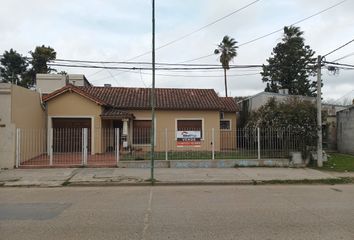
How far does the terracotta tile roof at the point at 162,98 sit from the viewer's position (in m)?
27.9

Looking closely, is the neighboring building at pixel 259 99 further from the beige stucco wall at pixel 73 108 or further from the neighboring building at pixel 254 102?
the beige stucco wall at pixel 73 108

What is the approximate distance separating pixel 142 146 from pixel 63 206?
1434 cm

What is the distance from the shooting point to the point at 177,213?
8.97 m

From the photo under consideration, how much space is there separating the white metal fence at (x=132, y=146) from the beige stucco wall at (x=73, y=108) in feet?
3.42

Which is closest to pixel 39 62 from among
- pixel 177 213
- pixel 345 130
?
pixel 345 130

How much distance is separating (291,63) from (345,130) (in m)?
22.9

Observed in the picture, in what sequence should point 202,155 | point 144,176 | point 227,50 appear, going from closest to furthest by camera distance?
1. point 144,176
2. point 202,155
3. point 227,50

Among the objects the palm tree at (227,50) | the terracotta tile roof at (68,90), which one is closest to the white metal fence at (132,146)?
the terracotta tile roof at (68,90)

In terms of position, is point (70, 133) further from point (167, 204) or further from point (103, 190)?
point (167, 204)

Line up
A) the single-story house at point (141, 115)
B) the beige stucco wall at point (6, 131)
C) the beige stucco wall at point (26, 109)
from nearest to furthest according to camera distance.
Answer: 1. the beige stucco wall at point (6, 131)
2. the beige stucco wall at point (26, 109)
3. the single-story house at point (141, 115)

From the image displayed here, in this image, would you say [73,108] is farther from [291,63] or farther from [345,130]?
[291,63]

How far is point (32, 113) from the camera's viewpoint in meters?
22.1

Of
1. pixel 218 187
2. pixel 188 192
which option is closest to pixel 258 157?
pixel 218 187

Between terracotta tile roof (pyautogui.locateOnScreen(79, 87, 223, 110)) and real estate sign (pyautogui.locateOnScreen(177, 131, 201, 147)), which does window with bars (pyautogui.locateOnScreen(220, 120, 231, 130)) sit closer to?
terracotta tile roof (pyautogui.locateOnScreen(79, 87, 223, 110))
